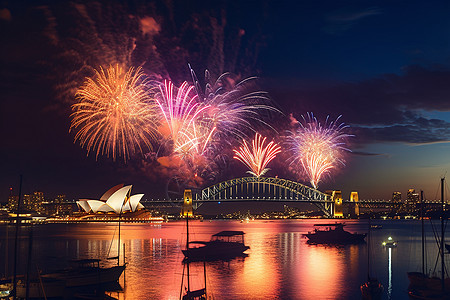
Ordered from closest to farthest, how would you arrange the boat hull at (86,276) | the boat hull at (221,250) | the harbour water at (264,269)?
the boat hull at (86,276)
the harbour water at (264,269)
the boat hull at (221,250)

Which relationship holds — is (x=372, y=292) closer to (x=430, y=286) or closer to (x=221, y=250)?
(x=430, y=286)

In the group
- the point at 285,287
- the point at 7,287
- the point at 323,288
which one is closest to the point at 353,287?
the point at 323,288

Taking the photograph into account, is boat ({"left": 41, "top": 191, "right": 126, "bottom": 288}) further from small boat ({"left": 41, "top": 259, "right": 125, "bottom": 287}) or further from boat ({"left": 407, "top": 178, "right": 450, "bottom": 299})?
boat ({"left": 407, "top": 178, "right": 450, "bottom": 299})

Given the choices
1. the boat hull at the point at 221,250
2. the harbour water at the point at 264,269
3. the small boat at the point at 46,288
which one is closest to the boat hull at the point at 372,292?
the harbour water at the point at 264,269

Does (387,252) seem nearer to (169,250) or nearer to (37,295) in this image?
(169,250)

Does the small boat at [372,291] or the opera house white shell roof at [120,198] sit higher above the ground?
the opera house white shell roof at [120,198]

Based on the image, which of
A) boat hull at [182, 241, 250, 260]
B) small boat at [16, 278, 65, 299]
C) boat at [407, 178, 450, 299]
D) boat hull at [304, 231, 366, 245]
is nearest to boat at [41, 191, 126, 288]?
small boat at [16, 278, 65, 299]

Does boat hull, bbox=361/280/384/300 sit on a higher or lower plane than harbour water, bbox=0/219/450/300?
higher

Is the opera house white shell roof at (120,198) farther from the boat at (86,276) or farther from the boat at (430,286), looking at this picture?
the boat at (430,286)

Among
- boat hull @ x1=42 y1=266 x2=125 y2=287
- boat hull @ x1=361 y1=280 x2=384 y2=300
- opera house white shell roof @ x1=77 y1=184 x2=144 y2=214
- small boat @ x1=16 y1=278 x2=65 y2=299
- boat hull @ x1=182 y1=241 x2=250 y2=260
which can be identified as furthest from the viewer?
opera house white shell roof @ x1=77 y1=184 x2=144 y2=214

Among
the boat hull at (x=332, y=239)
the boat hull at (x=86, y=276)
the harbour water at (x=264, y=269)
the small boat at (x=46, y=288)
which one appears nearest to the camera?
the small boat at (x=46, y=288)

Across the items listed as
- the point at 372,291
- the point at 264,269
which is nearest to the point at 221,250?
the point at 264,269
